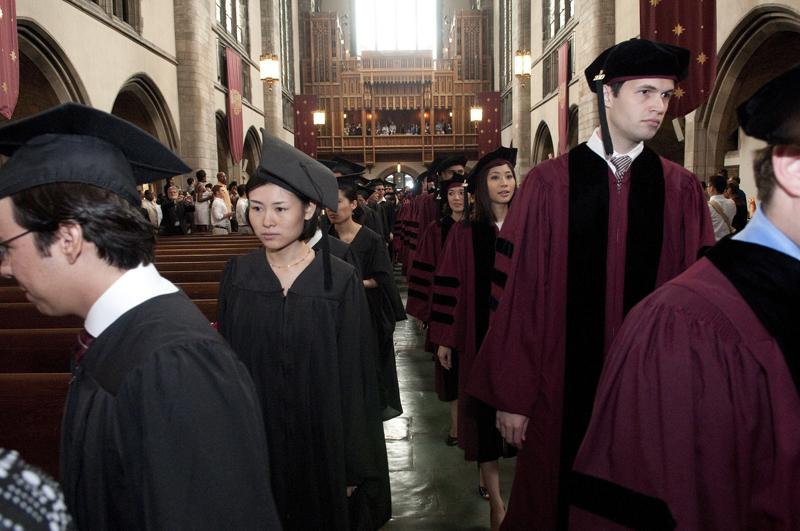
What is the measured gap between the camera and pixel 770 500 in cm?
100

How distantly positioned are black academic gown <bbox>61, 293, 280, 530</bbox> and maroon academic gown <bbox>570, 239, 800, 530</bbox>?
663 mm

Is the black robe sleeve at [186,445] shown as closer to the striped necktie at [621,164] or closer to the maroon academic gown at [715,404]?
the maroon academic gown at [715,404]

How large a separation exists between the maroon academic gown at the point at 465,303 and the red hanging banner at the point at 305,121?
1972 centimetres

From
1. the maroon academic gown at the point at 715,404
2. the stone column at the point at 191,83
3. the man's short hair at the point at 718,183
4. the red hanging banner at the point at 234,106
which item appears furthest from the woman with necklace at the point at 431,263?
the red hanging banner at the point at 234,106

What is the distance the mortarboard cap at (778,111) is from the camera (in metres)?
0.97

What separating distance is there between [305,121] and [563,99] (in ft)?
35.5

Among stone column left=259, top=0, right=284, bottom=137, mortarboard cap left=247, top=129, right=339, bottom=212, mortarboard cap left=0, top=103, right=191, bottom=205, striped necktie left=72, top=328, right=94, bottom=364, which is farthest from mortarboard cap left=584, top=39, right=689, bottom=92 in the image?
stone column left=259, top=0, right=284, bottom=137

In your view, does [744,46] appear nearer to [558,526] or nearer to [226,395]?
[558,526]

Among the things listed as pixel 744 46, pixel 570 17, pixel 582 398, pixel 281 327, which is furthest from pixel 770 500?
pixel 570 17

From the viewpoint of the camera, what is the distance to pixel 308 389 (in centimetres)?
216

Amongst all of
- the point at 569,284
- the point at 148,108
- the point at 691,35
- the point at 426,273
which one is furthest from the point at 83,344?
the point at 148,108

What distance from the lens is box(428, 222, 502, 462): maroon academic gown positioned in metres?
3.08

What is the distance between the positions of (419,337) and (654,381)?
6.25 m

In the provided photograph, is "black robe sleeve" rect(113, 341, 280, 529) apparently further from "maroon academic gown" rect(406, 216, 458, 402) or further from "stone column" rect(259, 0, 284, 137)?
"stone column" rect(259, 0, 284, 137)
